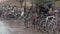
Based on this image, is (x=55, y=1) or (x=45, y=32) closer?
(x=45, y=32)

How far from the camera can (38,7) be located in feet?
26.6

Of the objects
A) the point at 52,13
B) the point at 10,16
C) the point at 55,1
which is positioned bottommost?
the point at 10,16

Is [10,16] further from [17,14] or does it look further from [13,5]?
[13,5]

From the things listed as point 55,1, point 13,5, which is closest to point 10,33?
point 55,1

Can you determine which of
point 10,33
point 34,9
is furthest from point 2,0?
point 10,33

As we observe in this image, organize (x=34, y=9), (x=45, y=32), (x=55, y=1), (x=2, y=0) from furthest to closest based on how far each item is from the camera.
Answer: (x=2, y=0) → (x=34, y=9) → (x=55, y=1) → (x=45, y=32)

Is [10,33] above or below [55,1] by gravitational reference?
below

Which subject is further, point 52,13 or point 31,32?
point 52,13

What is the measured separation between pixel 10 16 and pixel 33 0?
3.38 m

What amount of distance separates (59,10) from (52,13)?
16.4 inches

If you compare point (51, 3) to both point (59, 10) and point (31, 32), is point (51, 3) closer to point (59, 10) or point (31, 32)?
point (59, 10)

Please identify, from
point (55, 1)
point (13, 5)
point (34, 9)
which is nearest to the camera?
point (55, 1)

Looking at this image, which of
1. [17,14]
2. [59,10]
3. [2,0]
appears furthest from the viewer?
[2,0]

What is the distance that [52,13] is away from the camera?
7375 mm
